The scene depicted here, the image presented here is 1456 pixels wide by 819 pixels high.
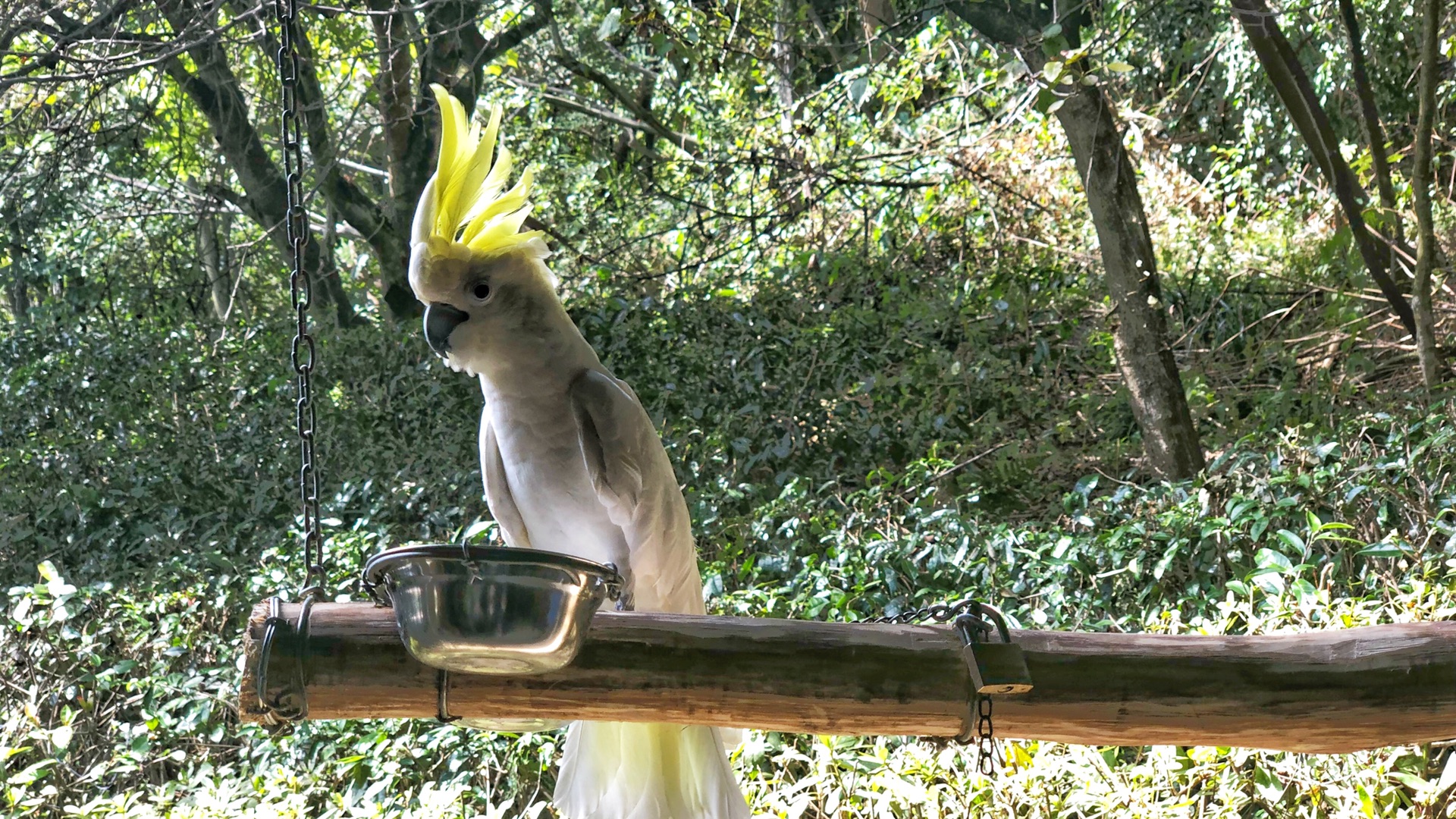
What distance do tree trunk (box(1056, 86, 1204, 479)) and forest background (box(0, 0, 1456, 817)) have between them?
0.6 inches

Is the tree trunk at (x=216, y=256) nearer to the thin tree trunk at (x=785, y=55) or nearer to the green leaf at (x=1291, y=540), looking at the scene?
the thin tree trunk at (x=785, y=55)

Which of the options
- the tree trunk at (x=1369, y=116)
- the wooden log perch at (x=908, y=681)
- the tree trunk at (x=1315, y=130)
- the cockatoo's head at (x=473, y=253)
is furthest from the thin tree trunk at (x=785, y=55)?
the wooden log perch at (x=908, y=681)

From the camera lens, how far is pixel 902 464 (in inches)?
185

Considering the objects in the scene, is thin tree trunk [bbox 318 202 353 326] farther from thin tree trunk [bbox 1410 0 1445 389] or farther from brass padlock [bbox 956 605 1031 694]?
brass padlock [bbox 956 605 1031 694]

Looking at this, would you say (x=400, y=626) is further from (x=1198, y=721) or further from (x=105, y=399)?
(x=105, y=399)

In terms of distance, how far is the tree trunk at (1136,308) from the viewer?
3.78 metres

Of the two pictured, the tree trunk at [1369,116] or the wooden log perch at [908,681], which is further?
the tree trunk at [1369,116]

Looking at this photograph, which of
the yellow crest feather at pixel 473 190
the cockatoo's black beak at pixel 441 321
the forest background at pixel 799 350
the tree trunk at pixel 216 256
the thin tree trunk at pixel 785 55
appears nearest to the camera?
the yellow crest feather at pixel 473 190

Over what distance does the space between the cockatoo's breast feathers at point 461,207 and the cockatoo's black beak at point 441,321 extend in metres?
0.03

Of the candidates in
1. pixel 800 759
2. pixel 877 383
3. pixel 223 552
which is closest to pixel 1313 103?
pixel 877 383

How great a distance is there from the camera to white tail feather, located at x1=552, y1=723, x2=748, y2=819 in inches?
83.0

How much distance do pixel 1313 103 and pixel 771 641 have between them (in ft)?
10.7

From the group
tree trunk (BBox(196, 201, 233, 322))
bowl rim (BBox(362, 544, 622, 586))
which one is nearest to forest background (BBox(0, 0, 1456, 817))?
tree trunk (BBox(196, 201, 233, 322))

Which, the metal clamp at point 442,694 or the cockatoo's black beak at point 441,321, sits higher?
the cockatoo's black beak at point 441,321
